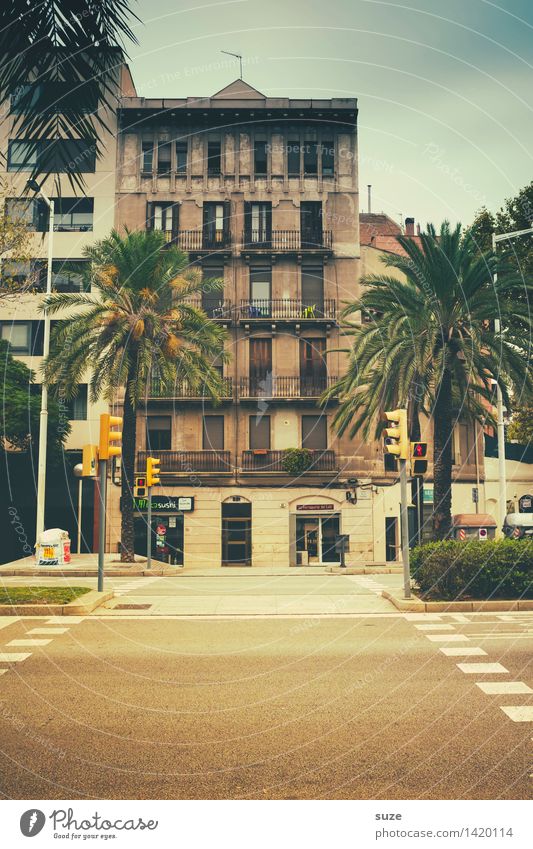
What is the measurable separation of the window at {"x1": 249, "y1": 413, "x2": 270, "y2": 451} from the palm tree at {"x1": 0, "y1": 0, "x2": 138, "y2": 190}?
3374 cm

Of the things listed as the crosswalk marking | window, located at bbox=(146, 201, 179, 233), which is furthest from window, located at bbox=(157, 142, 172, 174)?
the crosswalk marking

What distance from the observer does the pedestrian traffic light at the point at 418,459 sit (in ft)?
55.5

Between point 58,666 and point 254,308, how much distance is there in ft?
106

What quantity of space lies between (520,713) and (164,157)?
39.0 metres

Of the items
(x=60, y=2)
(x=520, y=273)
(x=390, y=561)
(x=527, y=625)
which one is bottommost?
(x=390, y=561)

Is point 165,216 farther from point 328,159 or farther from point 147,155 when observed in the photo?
point 328,159

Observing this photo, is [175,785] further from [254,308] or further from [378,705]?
[254,308]

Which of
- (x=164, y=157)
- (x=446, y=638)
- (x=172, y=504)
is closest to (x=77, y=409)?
(x=172, y=504)

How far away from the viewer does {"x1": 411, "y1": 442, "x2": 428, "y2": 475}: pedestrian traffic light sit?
16922 millimetres

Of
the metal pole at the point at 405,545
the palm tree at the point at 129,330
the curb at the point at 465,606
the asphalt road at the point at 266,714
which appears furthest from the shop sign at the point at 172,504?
the asphalt road at the point at 266,714

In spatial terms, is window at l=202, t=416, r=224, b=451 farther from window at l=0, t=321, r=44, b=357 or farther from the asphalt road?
the asphalt road

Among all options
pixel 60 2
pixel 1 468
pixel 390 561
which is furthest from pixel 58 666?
pixel 390 561

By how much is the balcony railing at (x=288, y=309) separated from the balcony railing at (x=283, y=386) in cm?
327

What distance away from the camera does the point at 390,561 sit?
39.2 metres
